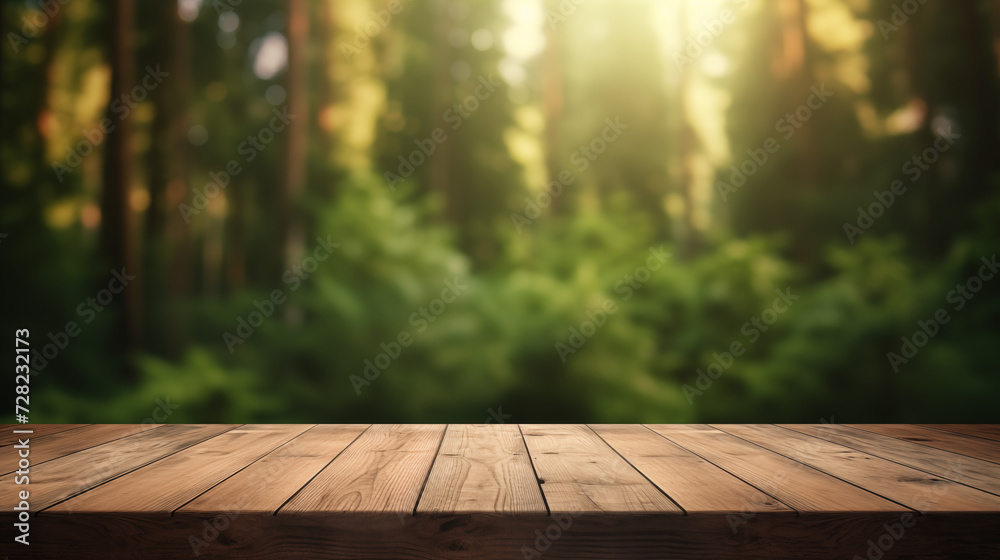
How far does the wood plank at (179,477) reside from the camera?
1.23m

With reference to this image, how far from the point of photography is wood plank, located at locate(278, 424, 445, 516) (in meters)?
1.21

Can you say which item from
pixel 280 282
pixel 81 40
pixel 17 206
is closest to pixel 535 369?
pixel 280 282

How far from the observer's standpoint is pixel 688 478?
4.87 ft

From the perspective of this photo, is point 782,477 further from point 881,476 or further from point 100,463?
point 100,463

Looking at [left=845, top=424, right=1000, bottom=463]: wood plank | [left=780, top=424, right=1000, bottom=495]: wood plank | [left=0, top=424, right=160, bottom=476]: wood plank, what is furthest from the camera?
[left=845, top=424, right=1000, bottom=463]: wood plank

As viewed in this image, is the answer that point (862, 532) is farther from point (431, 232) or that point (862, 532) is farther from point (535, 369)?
point (431, 232)

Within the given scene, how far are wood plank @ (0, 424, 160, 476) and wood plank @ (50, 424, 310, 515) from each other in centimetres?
33

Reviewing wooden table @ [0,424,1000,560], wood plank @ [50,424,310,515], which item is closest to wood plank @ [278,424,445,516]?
wooden table @ [0,424,1000,560]

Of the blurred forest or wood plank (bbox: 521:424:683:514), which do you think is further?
the blurred forest

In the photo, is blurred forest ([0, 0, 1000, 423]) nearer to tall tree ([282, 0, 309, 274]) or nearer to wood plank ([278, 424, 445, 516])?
tall tree ([282, 0, 309, 274])

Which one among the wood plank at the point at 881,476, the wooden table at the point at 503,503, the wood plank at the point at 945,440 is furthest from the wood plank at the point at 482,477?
the wood plank at the point at 945,440

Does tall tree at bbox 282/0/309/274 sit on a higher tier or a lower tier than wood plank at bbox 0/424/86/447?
higher

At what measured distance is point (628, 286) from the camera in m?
4.09

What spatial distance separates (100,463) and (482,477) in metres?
1.03
